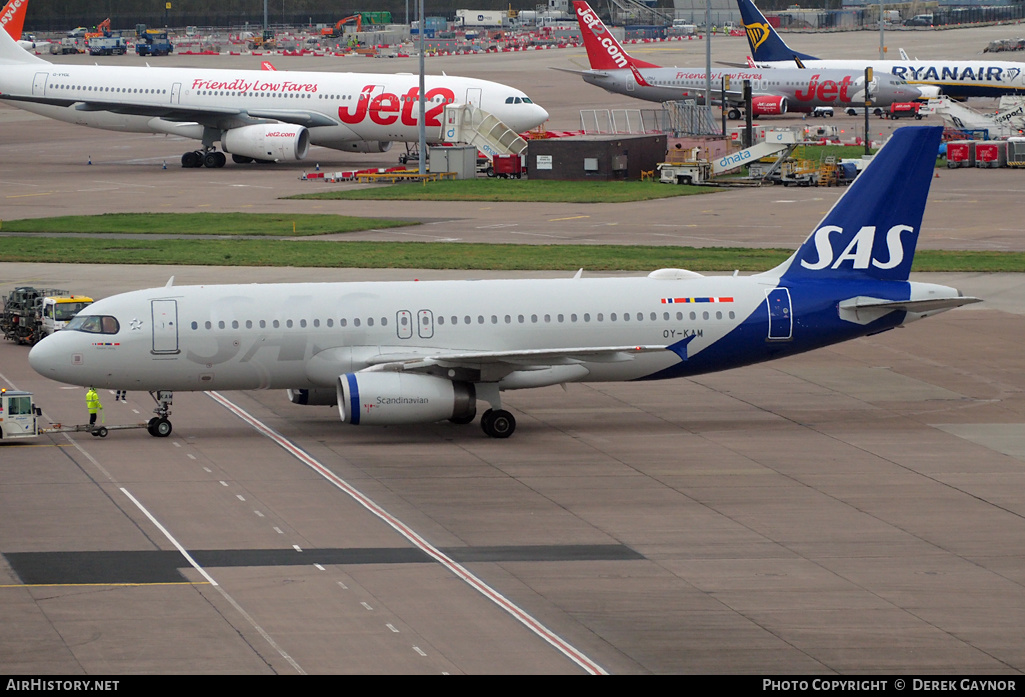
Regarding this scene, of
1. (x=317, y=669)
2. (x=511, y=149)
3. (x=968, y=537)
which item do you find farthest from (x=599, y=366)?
(x=511, y=149)

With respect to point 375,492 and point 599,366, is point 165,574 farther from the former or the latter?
point 599,366

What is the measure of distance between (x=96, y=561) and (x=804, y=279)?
68.5ft

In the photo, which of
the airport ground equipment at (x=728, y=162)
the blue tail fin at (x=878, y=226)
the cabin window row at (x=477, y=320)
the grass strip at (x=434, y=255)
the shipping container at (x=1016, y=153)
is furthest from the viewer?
the shipping container at (x=1016, y=153)

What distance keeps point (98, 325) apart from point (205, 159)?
71.3m

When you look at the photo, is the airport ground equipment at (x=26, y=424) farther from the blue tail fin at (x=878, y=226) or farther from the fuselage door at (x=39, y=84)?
the fuselage door at (x=39, y=84)

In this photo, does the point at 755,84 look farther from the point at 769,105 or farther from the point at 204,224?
the point at 204,224

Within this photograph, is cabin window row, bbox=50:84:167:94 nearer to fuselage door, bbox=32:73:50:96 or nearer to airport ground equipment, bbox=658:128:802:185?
fuselage door, bbox=32:73:50:96

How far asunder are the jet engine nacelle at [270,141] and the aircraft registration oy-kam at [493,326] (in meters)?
64.0

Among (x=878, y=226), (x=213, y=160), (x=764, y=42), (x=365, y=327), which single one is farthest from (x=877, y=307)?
(x=764, y=42)

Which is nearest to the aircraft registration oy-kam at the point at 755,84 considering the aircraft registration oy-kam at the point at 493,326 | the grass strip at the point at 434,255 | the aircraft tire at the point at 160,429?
the grass strip at the point at 434,255

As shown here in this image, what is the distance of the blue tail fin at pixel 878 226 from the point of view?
4044 cm

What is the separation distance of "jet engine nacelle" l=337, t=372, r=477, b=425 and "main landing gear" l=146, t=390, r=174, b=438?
497cm
